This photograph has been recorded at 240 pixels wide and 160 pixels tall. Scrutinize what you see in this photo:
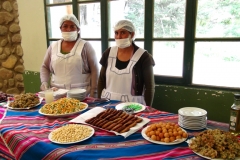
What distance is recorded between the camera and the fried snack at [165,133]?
1.21m

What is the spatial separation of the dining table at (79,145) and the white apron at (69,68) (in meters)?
0.88

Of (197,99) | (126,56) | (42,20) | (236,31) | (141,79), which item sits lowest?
(197,99)

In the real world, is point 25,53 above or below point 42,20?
below

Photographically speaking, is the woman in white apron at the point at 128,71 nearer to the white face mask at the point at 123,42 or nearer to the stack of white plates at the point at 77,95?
the white face mask at the point at 123,42

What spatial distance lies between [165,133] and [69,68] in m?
1.51

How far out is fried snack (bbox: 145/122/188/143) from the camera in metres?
1.21

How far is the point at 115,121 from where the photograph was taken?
143cm

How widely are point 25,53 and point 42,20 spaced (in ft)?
2.38

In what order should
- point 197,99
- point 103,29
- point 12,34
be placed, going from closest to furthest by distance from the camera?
point 197,99 → point 103,29 → point 12,34

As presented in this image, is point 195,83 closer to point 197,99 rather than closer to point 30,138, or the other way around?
point 197,99

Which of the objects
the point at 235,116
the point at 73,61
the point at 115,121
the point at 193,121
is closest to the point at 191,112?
the point at 193,121

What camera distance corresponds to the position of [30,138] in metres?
1.30

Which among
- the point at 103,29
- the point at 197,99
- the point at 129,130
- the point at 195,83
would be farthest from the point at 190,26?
the point at 129,130

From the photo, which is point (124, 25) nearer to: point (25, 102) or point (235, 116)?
point (25, 102)
